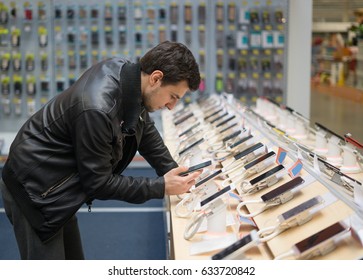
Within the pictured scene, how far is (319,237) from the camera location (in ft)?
6.08

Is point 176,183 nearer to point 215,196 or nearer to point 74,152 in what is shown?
point 215,196

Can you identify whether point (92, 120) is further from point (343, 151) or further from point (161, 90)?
point (343, 151)

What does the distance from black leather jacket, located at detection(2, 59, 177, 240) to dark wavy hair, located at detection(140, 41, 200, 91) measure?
0.08m

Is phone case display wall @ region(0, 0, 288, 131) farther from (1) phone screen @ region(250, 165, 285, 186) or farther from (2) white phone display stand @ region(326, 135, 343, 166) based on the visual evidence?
(1) phone screen @ region(250, 165, 285, 186)

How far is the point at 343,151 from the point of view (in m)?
3.50

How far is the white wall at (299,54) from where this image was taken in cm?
779

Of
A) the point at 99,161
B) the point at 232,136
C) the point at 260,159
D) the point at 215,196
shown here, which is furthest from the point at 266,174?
the point at 232,136

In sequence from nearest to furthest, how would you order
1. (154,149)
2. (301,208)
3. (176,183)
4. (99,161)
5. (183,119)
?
(301,208) < (99,161) < (176,183) < (154,149) < (183,119)

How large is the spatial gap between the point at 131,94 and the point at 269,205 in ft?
2.44

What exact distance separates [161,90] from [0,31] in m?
5.98

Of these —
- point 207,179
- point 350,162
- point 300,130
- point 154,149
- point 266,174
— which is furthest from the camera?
point 300,130

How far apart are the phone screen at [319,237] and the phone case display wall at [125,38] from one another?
6.12 m

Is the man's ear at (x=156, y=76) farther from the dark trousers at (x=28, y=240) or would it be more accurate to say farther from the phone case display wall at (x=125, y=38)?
the phone case display wall at (x=125, y=38)
